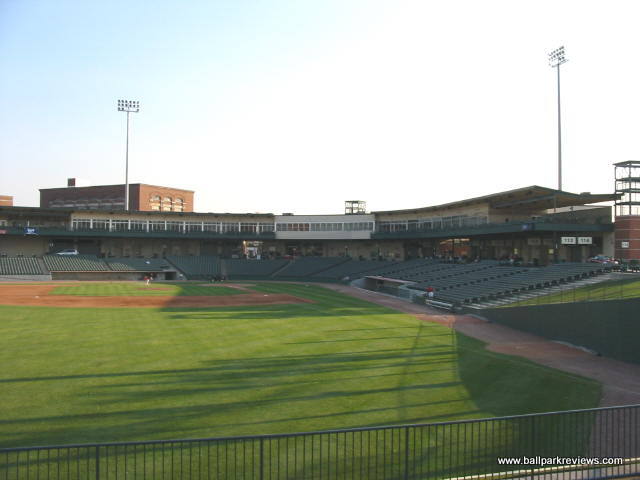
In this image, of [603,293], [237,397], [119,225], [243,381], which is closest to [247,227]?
[119,225]

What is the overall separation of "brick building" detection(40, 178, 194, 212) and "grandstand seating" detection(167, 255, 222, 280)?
3442 cm

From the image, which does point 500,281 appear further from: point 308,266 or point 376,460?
point 308,266

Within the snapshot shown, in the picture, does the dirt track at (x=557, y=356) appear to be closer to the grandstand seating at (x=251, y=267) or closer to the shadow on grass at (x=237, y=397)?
the shadow on grass at (x=237, y=397)

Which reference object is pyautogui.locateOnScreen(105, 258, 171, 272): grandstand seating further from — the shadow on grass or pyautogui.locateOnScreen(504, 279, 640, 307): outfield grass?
pyautogui.locateOnScreen(504, 279, 640, 307): outfield grass

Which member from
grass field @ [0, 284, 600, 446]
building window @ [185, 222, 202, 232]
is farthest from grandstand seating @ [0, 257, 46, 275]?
grass field @ [0, 284, 600, 446]

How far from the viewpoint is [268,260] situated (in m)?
80.0

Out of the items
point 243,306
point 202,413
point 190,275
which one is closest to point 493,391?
point 202,413

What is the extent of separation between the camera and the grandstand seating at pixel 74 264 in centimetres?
6674

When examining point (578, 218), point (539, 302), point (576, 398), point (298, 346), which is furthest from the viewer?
point (578, 218)

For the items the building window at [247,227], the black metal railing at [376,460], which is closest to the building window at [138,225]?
the building window at [247,227]

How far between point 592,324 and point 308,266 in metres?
55.7

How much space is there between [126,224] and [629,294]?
73.0 metres

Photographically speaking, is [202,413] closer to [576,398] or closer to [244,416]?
[244,416]

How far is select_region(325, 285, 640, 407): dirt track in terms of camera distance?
51.8 ft
